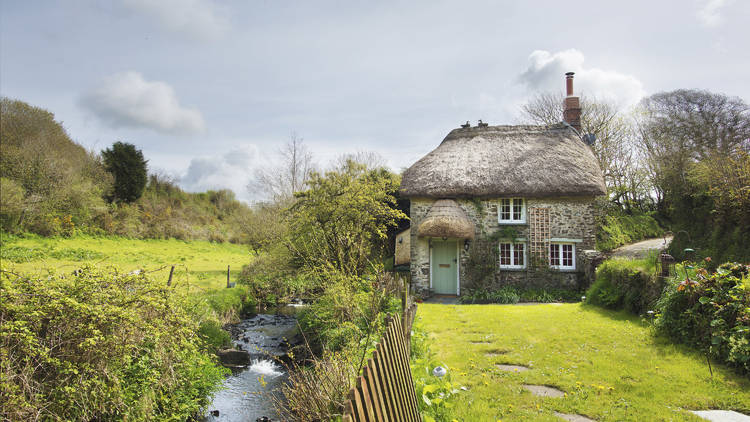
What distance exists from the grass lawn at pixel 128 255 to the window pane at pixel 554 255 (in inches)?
451

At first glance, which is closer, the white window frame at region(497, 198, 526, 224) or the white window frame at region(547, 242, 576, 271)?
the white window frame at region(547, 242, 576, 271)

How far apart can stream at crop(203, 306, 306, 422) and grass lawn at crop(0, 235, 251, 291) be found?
239 cm

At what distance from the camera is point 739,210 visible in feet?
31.8

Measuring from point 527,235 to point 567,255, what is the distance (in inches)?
59.9

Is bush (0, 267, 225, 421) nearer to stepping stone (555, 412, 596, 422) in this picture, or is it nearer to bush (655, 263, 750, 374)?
stepping stone (555, 412, 596, 422)

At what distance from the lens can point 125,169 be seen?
22672mm

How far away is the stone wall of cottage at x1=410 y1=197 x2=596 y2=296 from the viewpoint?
13.5m

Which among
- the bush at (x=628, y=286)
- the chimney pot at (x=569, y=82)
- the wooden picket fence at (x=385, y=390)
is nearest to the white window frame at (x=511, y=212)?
the bush at (x=628, y=286)

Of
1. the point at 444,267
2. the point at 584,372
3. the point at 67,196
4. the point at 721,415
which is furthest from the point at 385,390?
the point at 67,196

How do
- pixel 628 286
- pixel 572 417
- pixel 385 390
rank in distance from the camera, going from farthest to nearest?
pixel 628 286, pixel 572 417, pixel 385 390

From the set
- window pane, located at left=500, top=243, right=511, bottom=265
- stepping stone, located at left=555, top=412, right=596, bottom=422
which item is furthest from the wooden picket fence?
window pane, located at left=500, top=243, right=511, bottom=265

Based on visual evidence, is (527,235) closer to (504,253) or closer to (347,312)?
(504,253)

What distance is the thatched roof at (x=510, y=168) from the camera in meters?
13.6

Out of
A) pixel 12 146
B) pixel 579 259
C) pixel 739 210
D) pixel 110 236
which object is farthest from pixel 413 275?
pixel 12 146
